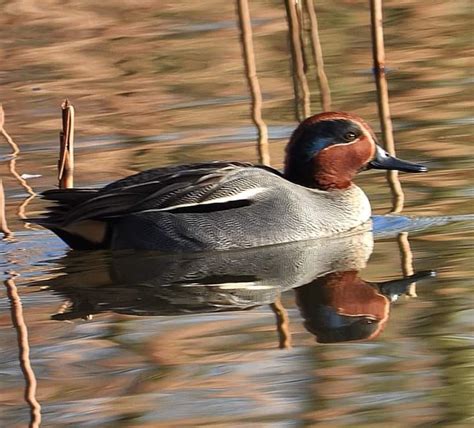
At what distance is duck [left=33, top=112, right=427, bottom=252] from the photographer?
848 centimetres

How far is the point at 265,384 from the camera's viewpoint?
19.0ft

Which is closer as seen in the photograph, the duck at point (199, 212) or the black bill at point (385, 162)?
the duck at point (199, 212)

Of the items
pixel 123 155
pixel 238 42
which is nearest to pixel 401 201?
pixel 123 155

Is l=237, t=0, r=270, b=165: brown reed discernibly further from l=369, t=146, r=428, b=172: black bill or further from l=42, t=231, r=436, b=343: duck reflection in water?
l=42, t=231, r=436, b=343: duck reflection in water

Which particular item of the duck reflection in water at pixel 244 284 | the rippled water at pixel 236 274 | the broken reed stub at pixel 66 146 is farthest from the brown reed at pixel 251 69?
the duck reflection in water at pixel 244 284

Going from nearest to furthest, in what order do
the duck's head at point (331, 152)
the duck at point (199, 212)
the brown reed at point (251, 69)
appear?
1. the duck at point (199, 212)
2. the duck's head at point (331, 152)
3. the brown reed at point (251, 69)

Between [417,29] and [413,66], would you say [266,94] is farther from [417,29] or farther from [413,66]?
[417,29]

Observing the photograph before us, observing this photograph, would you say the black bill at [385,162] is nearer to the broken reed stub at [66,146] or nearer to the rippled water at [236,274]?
the rippled water at [236,274]

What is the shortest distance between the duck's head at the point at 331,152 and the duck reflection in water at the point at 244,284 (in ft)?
1.70

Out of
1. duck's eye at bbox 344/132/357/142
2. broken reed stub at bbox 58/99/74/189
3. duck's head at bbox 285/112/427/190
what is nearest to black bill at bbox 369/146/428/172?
duck's head at bbox 285/112/427/190

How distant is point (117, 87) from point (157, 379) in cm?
750

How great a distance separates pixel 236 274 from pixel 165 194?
90 cm

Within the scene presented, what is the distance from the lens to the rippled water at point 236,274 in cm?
569

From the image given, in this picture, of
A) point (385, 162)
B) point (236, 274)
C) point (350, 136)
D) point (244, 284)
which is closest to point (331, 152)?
point (350, 136)
